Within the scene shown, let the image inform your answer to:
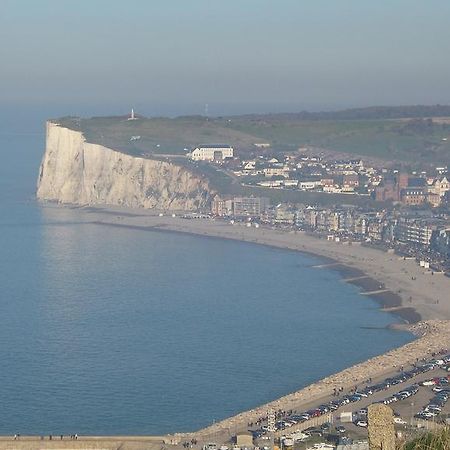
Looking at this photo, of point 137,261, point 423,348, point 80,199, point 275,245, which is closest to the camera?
point 423,348

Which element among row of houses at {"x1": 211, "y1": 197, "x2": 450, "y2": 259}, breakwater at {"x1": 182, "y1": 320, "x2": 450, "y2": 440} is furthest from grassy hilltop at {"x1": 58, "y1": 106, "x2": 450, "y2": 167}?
breakwater at {"x1": 182, "y1": 320, "x2": 450, "y2": 440}

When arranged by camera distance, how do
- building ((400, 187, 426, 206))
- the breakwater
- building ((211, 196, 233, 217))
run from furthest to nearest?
building ((211, 196, 233, 217)) < building ((400, 187, 426, 206)) < the breakwater

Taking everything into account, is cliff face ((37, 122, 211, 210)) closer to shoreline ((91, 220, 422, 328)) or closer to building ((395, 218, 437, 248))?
shoreline ((91, 220, 422, 328))

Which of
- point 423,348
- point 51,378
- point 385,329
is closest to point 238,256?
point 385,329

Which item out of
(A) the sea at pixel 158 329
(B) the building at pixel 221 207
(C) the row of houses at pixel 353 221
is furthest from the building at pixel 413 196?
(A) the sea at pixel 158 329

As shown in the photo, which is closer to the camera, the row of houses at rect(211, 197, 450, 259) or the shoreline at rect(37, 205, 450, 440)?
the shoreline at rect(37, 205, 450, 440)

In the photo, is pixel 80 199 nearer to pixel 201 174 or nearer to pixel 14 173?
pixel 201 174
